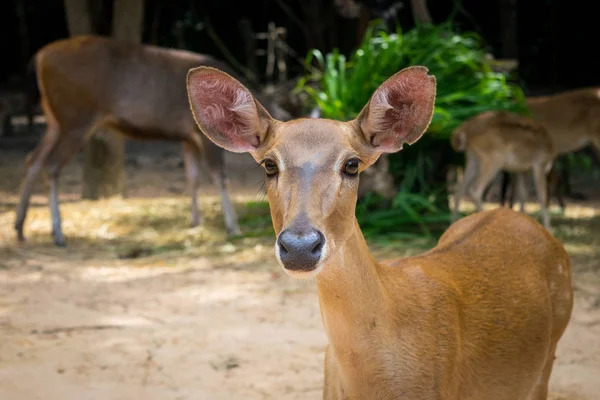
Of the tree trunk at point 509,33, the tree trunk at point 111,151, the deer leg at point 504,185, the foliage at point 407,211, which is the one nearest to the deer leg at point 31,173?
the tree trunk at point 111,151

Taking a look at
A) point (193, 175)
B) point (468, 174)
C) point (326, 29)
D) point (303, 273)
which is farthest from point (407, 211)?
point (326, 29)

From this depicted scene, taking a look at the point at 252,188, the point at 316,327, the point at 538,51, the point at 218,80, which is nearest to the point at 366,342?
the point at 218,80

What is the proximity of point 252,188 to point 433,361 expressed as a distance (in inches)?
316

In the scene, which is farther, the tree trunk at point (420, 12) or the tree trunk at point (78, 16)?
the tree trunk at point (78, 16)

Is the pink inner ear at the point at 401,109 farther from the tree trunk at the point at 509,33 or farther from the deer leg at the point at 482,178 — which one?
the tree trunk at the point at 509,33

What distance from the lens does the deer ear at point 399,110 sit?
2668 mm

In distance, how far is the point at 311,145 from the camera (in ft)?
8.26

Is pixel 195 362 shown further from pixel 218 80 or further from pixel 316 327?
pixel 218 80

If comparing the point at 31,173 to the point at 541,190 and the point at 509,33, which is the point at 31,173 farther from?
the point at 509,33

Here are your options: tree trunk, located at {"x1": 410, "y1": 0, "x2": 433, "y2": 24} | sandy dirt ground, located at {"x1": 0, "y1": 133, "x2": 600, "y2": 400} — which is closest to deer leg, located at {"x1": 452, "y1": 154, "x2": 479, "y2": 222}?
sandy dirt ground, located at {"x1": 0, "y1": 133, "x2": 600, "y2": 400}

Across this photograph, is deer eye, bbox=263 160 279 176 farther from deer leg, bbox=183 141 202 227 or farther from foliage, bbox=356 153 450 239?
deer leg, bbox=183 141 202 227

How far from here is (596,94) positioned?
8.81m

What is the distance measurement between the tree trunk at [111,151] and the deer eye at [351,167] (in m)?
6.99

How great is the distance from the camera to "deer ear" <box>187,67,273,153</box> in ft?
8.98
